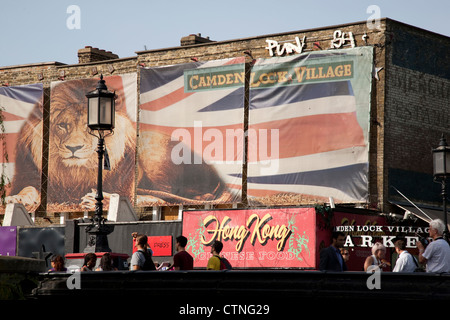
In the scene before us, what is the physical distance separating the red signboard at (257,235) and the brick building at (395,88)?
2.95 metres

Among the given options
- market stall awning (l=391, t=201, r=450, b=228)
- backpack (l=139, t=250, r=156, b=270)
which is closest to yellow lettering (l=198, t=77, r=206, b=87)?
market stall awning (l=391, t=201, r=450, b=228)

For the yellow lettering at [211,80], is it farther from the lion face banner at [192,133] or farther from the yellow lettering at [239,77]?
the yellow lettering at [239,77]

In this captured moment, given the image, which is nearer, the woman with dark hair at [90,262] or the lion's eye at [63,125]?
the woman with dark hair at [90,262]

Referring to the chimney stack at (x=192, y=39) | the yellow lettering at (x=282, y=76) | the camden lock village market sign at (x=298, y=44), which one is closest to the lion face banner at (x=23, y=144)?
the chimney stack at (x=192, y=39)

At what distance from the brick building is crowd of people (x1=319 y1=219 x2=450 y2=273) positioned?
586 inches

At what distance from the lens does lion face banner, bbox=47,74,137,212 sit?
3550 centimetres

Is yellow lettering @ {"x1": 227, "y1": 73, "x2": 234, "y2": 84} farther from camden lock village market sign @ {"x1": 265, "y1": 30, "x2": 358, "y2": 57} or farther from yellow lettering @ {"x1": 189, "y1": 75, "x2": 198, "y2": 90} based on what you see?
camden lock village market sign @ {"x1": 265, "y1": 30, "x2": 358, "y2": 57}

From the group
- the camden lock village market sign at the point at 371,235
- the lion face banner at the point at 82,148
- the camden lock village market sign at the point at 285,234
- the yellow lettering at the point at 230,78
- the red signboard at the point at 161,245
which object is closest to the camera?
the camden lock village market sign at the point at 285,234

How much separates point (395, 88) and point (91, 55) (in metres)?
14.8

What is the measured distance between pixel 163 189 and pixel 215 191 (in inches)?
92.2

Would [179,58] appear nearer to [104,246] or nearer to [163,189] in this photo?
[163,189]

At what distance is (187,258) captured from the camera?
12.5m

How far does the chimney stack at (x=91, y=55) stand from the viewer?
39.5m

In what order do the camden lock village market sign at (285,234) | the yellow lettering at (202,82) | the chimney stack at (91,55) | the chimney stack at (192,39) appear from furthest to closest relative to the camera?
the chimney stack at (91,55) → the chimney stack at (192,39) → the yellow lettering at (202,82) → the camden lock village market sign at (285,234)
